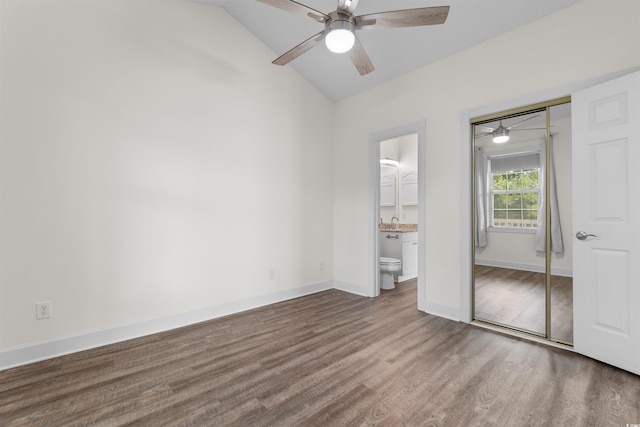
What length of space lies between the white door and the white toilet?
2.08 m

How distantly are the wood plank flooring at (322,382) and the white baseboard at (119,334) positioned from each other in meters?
0.08

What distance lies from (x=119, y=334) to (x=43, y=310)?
0.59 metres

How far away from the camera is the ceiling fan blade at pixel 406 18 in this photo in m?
1.82

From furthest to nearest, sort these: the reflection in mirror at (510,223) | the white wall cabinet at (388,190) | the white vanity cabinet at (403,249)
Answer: the white wall cabinet at (388,190)
the white vanity cabinet at (403,249)
the reflection in mirror at (510,223)

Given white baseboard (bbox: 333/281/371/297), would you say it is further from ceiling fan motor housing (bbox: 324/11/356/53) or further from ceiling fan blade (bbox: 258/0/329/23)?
ceiling fan blade (bbox: 258/0/329/23)

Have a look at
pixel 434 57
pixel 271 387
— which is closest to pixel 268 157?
pixel 434 57

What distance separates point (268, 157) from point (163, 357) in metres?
2.37

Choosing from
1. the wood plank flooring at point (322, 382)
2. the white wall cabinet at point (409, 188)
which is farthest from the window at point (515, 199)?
the white wall cabinet at point (409, 188)

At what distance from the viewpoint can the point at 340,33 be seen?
1.98 meters

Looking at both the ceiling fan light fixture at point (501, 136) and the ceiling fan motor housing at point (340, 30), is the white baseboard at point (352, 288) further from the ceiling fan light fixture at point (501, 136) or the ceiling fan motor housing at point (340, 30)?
the ceiling fan motor housing at point (340, 30)

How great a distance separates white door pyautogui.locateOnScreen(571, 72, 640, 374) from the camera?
1990 millimetres

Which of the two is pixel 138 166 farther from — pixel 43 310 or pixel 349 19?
pixel 349 19

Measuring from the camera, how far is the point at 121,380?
197cm

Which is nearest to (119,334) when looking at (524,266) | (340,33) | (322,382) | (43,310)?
(43,310)
